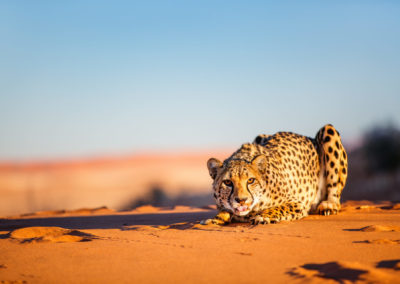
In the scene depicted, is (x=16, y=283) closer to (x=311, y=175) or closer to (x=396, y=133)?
(x=311, y=175)

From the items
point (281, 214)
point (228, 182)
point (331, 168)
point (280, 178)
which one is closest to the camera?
point (228, 182)

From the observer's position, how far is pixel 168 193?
984 inches

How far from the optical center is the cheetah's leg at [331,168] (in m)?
7.76

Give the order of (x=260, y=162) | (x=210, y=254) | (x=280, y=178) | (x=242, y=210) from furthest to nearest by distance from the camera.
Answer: (x=280, y=178) < (x=260, y=162) < (x=242, y=210) < (x=210, y=254)

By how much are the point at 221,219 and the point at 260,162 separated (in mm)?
972

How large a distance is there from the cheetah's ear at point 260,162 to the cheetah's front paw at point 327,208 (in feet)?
4.96

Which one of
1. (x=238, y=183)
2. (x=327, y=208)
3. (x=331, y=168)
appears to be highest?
(x=331, y=168)

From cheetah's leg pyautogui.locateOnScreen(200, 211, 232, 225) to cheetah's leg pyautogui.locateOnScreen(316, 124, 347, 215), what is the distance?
1.91 meters

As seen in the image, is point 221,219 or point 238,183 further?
point 221,219

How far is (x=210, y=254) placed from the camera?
172 inches

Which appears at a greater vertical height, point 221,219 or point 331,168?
point 331,168

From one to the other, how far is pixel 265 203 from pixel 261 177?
1.19 ft

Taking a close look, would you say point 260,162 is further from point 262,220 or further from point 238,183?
point 262,220

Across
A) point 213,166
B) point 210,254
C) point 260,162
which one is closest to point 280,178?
point 260,162
